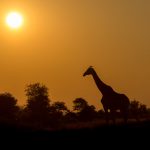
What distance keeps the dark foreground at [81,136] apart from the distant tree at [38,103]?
126 ft

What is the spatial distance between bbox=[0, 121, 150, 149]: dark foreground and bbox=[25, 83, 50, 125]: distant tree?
38.4 meters

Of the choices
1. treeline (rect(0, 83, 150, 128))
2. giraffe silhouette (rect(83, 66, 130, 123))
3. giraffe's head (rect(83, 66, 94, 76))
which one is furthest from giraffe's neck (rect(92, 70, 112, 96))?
treeline (rect(0, 83, 150, 128))

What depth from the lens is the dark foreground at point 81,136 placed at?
36.7m

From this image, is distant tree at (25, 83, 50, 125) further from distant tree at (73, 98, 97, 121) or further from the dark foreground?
the dark foreground

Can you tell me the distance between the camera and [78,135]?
128 feet

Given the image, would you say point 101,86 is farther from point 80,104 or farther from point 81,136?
point 80,104

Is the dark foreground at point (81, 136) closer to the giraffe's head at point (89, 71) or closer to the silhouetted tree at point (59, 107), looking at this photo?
the giraffe's head at point (89, 71)

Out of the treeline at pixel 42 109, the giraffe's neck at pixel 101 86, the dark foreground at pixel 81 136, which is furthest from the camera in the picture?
the treeline at pixel 42 109

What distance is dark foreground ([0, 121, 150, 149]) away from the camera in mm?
36744

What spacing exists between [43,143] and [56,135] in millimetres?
2427

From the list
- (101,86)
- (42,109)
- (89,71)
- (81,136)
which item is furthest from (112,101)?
(42,109)

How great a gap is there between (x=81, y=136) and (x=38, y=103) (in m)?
56.9

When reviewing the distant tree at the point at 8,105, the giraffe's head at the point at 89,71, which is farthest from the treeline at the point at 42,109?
the giraffe's head at the point at 89,71

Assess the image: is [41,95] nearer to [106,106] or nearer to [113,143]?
[106,106]
